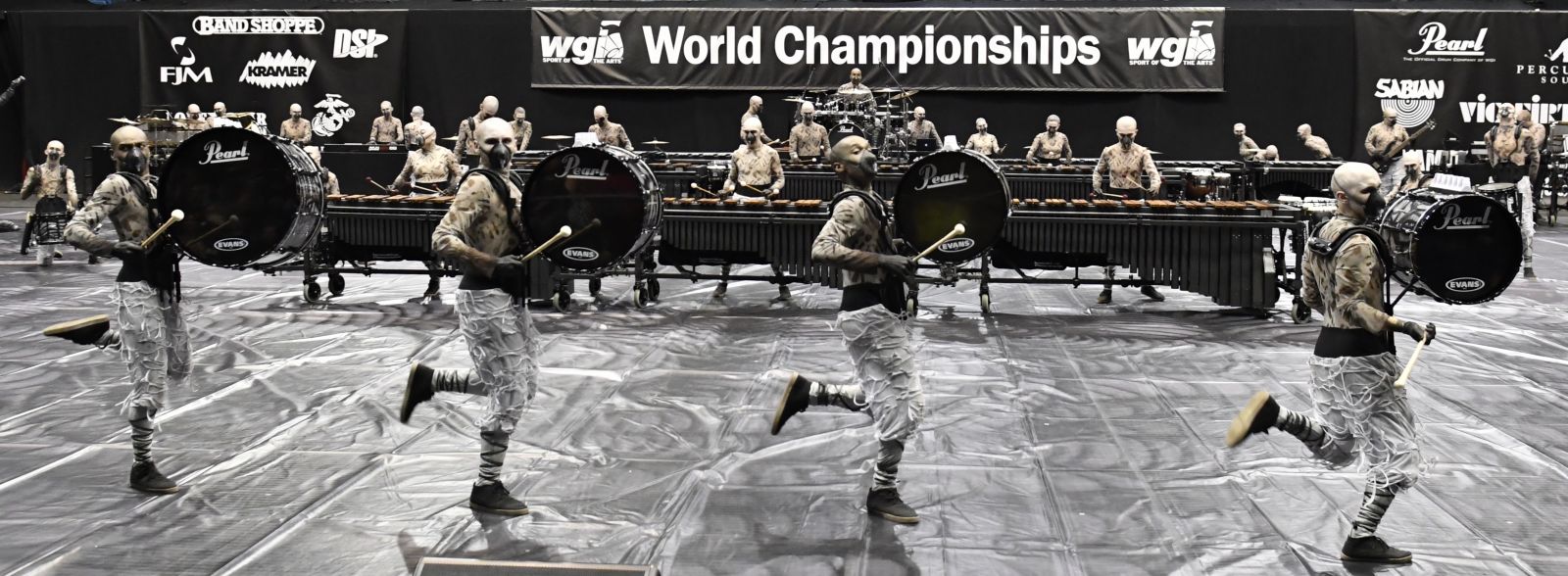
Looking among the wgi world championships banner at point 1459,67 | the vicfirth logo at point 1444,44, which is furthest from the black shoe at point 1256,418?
the vicfirth logo at point 1444,44

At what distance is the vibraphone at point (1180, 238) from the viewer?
37.6 ft

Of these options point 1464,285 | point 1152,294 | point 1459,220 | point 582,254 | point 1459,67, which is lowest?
point 1152,294

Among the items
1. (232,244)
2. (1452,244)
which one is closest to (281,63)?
(232,244)

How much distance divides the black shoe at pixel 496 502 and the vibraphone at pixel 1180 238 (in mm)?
6675

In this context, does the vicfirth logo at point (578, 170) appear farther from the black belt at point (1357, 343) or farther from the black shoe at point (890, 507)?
the black belt at point (1357, 343)

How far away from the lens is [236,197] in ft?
23.0

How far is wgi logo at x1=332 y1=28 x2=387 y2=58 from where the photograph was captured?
2427 cm

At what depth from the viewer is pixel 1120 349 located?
33.7 ft

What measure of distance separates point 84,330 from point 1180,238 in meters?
8.62

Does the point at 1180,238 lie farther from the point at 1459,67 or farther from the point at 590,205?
the point at 1459,67

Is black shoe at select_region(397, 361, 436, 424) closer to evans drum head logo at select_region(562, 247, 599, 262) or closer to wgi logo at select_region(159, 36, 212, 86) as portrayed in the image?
evans drum head logo at select_region(562, 247, 599, 262)

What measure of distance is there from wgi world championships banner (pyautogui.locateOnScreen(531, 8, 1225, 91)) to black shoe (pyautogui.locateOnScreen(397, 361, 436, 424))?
17347 millimetres

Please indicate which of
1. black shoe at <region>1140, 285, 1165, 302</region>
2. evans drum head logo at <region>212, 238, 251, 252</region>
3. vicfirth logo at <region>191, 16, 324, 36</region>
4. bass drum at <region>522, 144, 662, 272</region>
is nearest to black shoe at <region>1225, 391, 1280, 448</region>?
bass drum at <region>522, 144, 662, 272</region>

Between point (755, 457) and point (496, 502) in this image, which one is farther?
point (755, 457)
